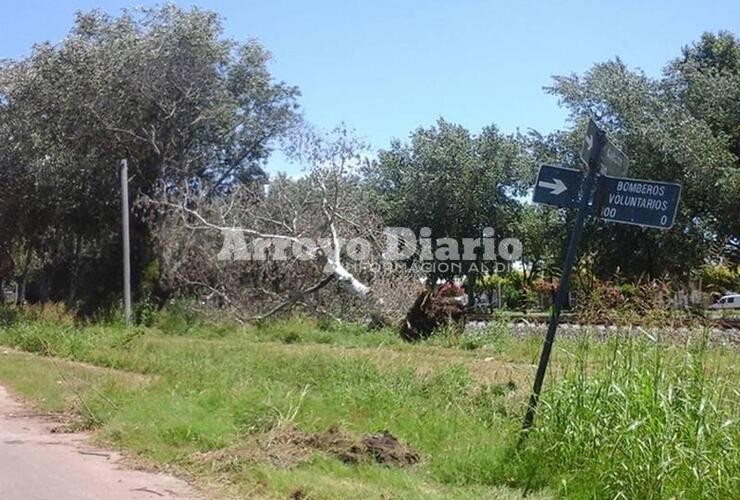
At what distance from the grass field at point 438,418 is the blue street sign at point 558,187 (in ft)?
4.88

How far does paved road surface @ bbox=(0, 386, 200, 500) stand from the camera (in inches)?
283

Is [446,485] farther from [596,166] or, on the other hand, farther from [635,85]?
[635,85]

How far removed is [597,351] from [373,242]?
15.3m

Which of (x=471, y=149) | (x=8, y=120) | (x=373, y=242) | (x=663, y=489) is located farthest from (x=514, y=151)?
(x=663, y=489)

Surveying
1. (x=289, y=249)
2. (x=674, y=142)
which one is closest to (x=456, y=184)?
(x=674, y=142)

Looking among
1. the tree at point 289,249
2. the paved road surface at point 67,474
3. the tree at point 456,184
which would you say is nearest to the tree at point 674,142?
the tree at point 456,184

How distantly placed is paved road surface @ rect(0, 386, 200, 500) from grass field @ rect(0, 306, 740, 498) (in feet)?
1.11

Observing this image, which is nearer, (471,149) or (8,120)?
(8,120)

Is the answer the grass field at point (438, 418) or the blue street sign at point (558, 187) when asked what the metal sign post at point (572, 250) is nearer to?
the blue street sign at point (558, 187)

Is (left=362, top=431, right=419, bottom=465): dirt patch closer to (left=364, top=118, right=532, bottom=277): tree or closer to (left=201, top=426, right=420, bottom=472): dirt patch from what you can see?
(left=201, top=426, right=420, bottom=472): dirt patch

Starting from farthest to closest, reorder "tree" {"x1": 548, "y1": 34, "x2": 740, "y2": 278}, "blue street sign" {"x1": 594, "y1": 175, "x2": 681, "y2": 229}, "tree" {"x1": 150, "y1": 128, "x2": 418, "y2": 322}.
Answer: "tree" {"x1": 548, "y1": 34, "x2": 740, "y2": 278} → "tree" {"x1": 150, "y1": 128, "x2": 418, "y2": 322} → "blue street sign" {"x1": 594, "y1": 175, "x2": 681, "y2": 229}

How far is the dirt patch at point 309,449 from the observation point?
25.8 ft

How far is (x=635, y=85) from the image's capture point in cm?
3206

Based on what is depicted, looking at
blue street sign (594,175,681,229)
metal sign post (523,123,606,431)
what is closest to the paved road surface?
metal sign post (523,123,606,431)
